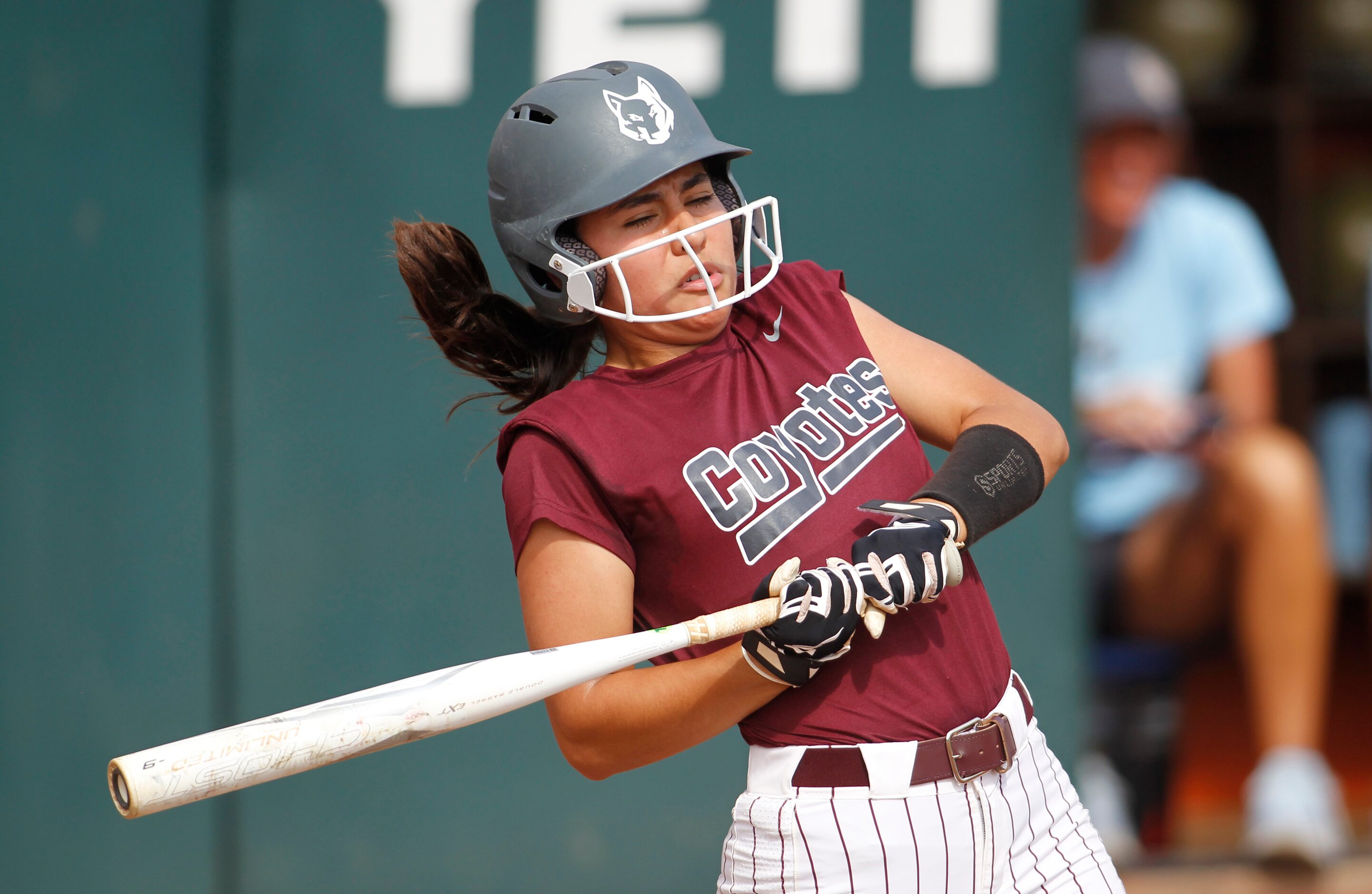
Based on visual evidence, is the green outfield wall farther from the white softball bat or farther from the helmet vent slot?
the white softball bat

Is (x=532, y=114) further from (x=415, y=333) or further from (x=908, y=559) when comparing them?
(x=415, y=333)

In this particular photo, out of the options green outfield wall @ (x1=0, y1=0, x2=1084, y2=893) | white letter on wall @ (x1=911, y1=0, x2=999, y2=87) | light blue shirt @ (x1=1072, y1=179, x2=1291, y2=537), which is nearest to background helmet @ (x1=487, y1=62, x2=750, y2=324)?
green outfield wall @ (x1=0, y1=0, x2=1084, y2=893)

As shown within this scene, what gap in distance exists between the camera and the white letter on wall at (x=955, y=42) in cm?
318

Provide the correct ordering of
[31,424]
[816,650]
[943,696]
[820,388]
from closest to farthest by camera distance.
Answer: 1. [816,650]
2. [943,696]
3. [820,388]
4. [31,424]

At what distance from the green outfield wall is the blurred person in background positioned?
115mm

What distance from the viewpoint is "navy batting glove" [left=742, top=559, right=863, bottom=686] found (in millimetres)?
1338

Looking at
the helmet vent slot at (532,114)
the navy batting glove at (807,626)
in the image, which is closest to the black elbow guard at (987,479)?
the navy batting glove at (807,626)

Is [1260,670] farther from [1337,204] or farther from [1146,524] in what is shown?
[1337,204]

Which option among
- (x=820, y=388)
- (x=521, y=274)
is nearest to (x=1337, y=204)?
(x=820, y=388)

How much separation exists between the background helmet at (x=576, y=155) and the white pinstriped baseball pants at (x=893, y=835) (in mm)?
700

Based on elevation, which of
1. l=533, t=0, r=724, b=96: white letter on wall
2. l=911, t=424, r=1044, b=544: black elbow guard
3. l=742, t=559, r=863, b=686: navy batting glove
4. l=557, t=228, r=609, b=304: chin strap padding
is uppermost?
l=533, t=0, r=724, b=96: white letter on wall

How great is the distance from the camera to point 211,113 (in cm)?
324

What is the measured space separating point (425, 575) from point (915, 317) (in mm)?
1470

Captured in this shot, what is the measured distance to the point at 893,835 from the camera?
1.47m
